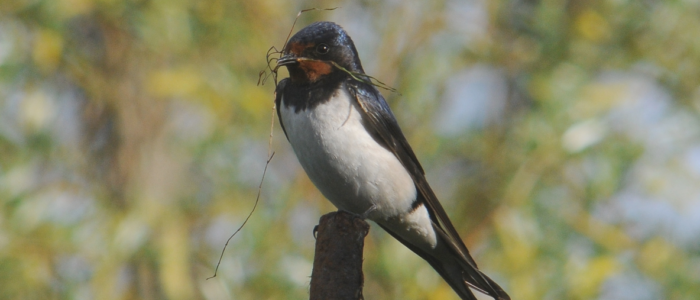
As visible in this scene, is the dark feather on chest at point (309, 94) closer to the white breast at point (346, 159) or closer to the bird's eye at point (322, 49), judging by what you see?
the white breast at point (346, 159)

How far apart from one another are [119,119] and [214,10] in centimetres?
126

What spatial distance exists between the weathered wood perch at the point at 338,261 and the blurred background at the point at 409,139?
204 cm

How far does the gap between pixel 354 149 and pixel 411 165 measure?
343mm

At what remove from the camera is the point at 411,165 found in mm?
2846

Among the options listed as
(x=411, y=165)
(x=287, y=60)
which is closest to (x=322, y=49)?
(x=287, y=60)

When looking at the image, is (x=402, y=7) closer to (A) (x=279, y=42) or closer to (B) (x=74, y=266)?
(A) (x=279, y=42)

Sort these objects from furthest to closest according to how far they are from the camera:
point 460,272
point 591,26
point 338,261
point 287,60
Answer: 1. point 591,26
2. point 460,272
3. point 287,60
4. point 338,261

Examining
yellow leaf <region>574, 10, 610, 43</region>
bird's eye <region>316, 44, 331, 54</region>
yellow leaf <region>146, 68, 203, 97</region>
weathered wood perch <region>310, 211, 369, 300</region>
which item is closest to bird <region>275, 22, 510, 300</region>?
bird's eye <region>316, 44, 331, 54</region>

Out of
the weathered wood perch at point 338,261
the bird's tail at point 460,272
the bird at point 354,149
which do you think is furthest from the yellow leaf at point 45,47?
the weathered wood perch at point 338,261

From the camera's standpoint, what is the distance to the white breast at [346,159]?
252cm

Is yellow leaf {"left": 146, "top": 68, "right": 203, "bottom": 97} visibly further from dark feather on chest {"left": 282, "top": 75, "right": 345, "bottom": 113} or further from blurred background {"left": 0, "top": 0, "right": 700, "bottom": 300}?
dark feather on chest {"left": 282, "top": 75, "right": 345, "bottom": 113}

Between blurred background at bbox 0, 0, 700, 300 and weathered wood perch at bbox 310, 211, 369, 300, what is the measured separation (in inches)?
80.2

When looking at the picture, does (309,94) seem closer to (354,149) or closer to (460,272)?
(354,149)

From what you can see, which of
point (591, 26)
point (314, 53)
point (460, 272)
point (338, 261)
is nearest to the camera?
point (338, 261)
